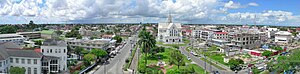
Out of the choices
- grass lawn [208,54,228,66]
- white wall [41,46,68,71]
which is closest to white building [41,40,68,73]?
white wall [41,46,68,71]

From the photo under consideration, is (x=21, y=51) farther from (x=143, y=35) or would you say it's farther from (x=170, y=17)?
(x=170, y=17)

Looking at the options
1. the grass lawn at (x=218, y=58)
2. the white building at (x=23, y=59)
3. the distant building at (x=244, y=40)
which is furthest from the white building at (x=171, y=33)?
the white building at (x=23, y=59)

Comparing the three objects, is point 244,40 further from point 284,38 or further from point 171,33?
point 284,38

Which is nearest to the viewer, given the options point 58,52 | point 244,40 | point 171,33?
point 58,52

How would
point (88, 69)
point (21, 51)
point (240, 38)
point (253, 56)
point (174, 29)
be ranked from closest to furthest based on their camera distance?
point (21, 51) < point (88, 69) < point (253, 56) < point (240, 38) < point (174, 29)

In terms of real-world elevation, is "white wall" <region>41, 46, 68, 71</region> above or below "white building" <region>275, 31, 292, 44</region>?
above

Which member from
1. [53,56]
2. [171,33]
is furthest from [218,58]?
[171,33]

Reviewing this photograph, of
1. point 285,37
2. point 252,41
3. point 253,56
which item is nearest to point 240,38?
point 252,41

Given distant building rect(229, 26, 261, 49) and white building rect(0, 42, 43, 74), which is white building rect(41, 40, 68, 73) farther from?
distant building rect(229, 26, 261, 49)
